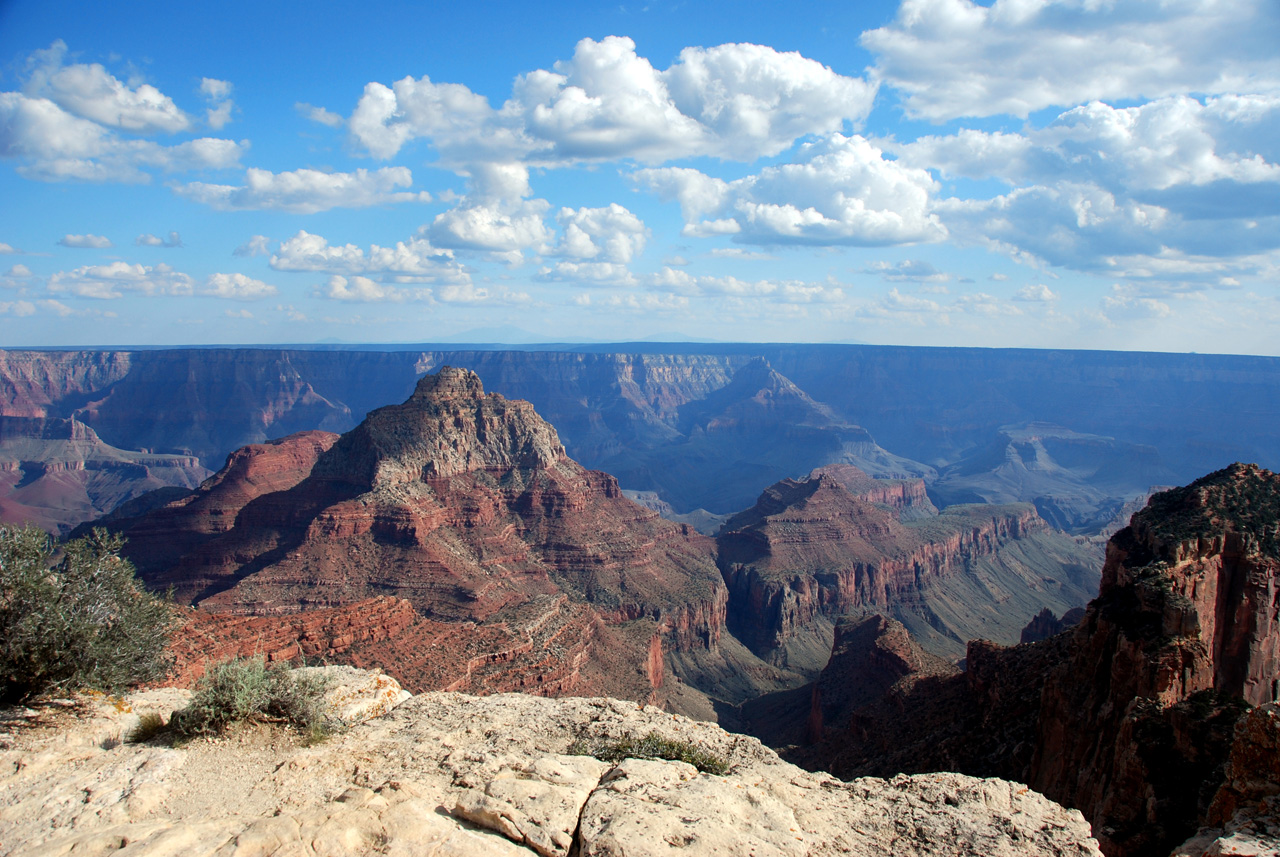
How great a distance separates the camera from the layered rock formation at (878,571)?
92.3m

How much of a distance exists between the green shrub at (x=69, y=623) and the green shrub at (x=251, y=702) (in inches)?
89.7

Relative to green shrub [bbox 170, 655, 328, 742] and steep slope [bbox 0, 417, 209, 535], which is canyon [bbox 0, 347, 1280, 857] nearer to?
steep slope [bbox 0, 417, 209, 535]

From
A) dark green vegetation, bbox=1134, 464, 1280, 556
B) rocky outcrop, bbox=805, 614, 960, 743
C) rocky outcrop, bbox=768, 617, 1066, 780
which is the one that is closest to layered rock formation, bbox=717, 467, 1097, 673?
rocky outcrop, bbox=805, 614, 960, 743

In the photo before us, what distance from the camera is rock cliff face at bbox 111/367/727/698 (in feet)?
151

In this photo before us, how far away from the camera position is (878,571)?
104062 millimetres

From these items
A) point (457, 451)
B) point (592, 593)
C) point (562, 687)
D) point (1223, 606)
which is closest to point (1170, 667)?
point (1223, 606)

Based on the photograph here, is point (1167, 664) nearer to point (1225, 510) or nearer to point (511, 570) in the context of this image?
point (1225, 510)

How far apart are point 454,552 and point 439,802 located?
204ft

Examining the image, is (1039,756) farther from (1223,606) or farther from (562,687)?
(562,687)

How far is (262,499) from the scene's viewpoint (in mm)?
74438

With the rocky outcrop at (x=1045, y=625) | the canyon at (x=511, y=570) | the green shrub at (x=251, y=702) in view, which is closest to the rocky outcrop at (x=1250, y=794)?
the green shrub at (x=251, y=702)

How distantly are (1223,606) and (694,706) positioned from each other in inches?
1648

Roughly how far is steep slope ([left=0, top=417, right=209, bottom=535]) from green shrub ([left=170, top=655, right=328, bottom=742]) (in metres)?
151

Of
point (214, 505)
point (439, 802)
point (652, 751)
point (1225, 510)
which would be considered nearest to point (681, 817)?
point (439, 802)
